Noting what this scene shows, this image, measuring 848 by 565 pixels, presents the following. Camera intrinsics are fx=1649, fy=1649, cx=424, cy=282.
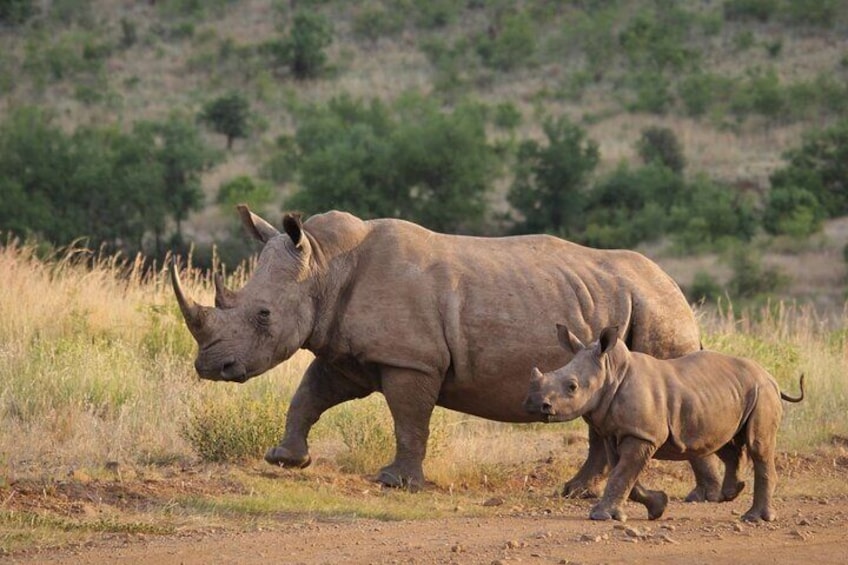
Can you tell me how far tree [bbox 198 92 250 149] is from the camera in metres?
48.8

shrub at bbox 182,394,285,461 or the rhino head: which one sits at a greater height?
the rhino head

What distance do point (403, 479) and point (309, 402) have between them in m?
0.74

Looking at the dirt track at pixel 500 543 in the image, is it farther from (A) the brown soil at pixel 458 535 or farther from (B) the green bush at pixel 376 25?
(B) the green bush at pixel 376 25

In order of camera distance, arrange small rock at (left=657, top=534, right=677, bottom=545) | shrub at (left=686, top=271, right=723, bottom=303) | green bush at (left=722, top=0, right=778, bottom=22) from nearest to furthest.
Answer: small rock at (left=657, top=534, right=677, bottom=545) → shrub at (left=686, top=271, right=723, bottom=303) → green bush at (left=722, top=0, right=778, bottom=22)

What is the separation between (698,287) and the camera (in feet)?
101

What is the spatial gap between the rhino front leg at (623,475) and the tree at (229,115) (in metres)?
41.1

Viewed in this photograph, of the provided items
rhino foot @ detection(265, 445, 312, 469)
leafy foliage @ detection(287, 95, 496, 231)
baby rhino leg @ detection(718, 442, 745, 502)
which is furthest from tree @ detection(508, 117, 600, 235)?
baby rhino leg @ detection(718, 442, 745, 502)

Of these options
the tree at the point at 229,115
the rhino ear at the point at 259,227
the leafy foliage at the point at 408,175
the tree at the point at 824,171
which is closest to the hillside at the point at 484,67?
the tree at the point at 229,115

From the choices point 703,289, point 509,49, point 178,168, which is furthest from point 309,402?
point 509,49

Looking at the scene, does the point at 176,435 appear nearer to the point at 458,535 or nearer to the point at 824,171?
the point at 458,535

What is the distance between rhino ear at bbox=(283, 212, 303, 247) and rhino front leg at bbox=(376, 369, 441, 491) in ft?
2.97

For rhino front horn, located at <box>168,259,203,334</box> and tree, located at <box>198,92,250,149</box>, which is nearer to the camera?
rhino front horn, located at <box>168,259,203,334</box>

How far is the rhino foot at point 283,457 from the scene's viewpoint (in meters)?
9.65

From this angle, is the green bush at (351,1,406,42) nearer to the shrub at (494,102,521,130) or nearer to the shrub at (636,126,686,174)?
the shrub at (494,102,521,130)
